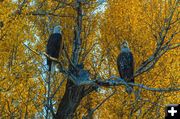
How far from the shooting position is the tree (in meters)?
5.76

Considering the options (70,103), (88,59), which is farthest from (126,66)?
(88,59)

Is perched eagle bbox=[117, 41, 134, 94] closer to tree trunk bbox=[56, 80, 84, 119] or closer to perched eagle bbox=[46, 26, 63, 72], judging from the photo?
tree trunk bbox=[56, 80, 84, 119]

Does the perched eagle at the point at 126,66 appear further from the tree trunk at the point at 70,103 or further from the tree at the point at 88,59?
the tree trunk at the point at 70,103

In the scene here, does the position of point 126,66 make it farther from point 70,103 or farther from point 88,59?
point 88,59

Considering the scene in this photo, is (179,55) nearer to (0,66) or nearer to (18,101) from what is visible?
(18,101)

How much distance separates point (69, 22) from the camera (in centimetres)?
1301

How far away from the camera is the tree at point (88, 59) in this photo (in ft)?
18.9

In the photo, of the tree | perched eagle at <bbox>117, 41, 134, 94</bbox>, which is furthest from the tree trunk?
perched eagle at <bbox>117, 41, 134, 94</bbox>

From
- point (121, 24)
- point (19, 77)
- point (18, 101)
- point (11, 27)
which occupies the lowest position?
point (18, 101)

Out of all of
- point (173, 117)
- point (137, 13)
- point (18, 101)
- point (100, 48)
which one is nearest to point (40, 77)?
point (18, 101)

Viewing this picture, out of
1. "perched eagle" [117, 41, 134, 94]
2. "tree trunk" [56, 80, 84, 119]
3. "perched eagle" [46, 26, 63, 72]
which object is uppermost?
"perched eagle" [46, 26, 63, 72]

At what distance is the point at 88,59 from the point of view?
12.5 metres

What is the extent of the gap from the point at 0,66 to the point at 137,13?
22.6 feet

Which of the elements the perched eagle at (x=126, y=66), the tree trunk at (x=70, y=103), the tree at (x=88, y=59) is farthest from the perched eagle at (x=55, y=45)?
the perched eagle at (x=126, y=66)
